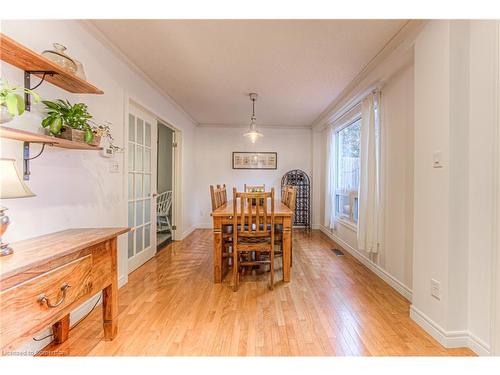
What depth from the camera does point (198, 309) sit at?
2076mm

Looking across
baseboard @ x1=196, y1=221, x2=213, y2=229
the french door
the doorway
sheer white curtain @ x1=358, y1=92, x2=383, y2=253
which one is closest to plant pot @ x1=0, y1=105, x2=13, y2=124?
the french door

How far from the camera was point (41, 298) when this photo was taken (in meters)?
1.08

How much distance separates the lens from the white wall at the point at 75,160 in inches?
56.1

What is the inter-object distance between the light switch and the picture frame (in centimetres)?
391

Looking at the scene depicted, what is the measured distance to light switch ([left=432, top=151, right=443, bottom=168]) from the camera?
1.65 meters

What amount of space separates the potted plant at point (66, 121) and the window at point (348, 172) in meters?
3.38

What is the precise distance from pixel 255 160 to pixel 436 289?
14.0 feet

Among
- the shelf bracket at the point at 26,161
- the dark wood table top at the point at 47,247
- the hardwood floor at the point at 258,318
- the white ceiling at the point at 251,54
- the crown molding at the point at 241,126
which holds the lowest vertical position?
the hardwood floor at the point at 258,318

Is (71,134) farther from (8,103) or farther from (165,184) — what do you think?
(165,184)

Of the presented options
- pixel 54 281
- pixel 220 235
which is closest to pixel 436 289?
pixel 220 235

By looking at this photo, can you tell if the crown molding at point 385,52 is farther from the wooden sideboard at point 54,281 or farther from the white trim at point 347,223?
the wooden sideboard at point 54,281

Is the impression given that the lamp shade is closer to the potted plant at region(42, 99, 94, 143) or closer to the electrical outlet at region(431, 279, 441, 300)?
the potted plant at region(42, 99, 94, 143)

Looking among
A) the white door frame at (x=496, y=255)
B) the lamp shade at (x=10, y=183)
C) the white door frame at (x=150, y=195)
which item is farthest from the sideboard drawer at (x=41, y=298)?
the white door frame at (x=496, y=255)
